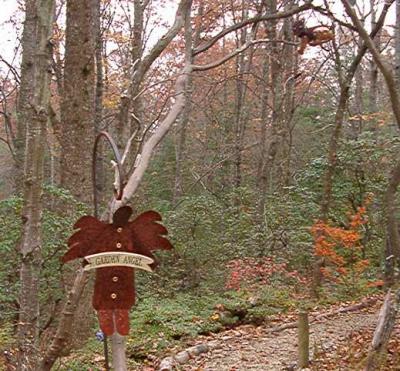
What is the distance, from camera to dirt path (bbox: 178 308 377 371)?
619cm

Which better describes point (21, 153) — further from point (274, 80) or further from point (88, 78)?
point (274, 80)

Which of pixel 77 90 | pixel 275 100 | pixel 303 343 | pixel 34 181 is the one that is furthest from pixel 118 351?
pixel 275 100

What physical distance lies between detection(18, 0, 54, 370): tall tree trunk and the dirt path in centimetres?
297

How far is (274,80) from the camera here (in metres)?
12.0

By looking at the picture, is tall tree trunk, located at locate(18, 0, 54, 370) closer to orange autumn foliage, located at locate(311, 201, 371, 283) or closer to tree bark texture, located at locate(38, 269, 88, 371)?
tree bark texture, located at locate(38, 269, 88, 371)

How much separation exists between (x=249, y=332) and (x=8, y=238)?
344 centimetres

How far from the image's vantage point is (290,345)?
6953mm

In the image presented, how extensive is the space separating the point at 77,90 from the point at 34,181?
12.6ft

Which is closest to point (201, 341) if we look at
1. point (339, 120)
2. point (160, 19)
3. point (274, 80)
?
point (339, 120)

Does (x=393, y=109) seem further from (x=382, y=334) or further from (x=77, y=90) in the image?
(x=77, y=90)

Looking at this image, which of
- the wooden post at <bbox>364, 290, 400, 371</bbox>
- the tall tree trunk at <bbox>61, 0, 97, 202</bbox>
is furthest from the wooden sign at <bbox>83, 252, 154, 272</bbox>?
the tall tree trunk at <bbox>61, 0, 97, 202</bbox>

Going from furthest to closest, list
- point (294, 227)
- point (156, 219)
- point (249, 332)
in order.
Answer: point (294, 227) → point (249, 332) → point (156, 219)

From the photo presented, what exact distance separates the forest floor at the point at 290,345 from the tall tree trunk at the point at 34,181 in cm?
289

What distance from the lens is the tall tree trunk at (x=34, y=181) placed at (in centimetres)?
334
